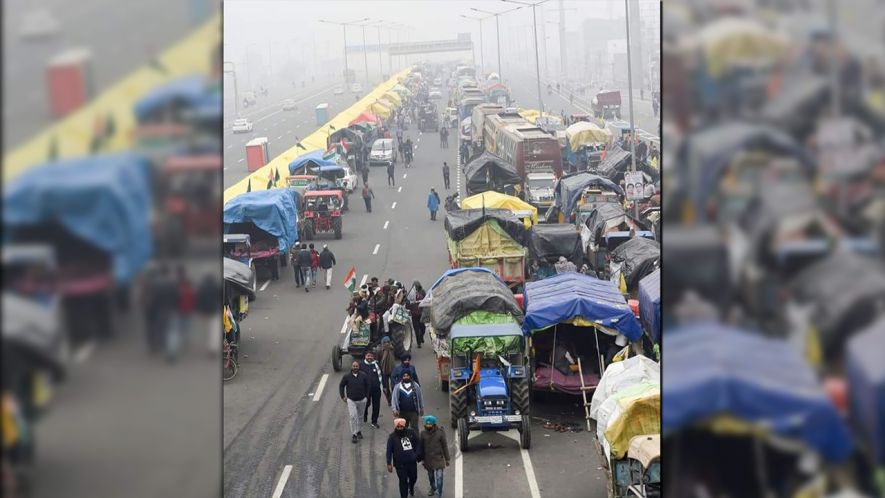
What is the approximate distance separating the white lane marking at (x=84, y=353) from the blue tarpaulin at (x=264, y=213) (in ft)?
79.2

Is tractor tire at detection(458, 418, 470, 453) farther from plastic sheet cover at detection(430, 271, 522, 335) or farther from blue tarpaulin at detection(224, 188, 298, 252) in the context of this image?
blue tarpaulin at detection(224, 188, 298, 252)

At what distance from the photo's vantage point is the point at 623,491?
12.6 m

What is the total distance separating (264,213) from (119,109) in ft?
79.5

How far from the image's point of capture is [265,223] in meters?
28.0

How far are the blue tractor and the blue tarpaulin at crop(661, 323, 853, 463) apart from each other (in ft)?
37.1

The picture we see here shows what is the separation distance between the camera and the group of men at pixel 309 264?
27.2 metres

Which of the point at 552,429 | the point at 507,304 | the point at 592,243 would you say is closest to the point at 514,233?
the point at 592,243

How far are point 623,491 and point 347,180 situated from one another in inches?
1264

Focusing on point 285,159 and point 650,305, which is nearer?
point 650,305

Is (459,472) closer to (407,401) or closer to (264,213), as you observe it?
(407,401)

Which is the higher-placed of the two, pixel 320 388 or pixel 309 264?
pixel 309 264

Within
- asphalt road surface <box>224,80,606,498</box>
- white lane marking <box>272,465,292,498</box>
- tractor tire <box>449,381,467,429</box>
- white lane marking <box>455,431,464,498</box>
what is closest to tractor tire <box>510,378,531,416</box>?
asphalt road surface <box>224,80,606,498</box>

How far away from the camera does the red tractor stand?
34.4m

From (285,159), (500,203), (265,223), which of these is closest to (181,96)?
(265,223)
